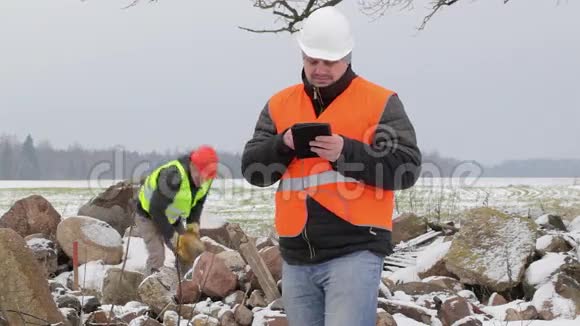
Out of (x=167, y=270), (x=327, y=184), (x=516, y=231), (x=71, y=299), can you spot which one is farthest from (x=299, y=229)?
(x=516, y=231)

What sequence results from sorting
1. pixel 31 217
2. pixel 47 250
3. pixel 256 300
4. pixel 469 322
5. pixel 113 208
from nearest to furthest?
1. pixel 469 322
2. pixel 256 300
3. pixel 47 250
4. pixel 31 217
5. pixel 113 208

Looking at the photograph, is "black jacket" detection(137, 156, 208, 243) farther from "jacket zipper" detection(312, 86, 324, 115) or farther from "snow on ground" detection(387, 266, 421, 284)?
"jacket zipper" detection(312, 86, 324, 115)

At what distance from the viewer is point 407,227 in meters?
9.59

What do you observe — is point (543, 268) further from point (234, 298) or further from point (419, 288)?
point (234, 298)

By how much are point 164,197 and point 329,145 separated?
15.0 feet

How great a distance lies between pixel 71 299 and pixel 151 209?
1.84 metres

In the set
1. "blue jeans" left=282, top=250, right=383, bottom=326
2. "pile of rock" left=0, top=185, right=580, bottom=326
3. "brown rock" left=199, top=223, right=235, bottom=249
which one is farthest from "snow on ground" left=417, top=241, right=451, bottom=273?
"blue jeans" left=282, top=250, right=383, bottom=326

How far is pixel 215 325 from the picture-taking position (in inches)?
216

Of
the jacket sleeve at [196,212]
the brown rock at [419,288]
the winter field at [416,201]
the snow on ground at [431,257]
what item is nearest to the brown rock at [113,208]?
the winter field at [416,201]

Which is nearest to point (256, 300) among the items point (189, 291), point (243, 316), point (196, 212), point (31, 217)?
point (243, 316)

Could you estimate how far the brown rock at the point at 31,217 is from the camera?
10211mm

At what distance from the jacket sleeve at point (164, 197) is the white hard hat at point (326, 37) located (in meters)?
4.20

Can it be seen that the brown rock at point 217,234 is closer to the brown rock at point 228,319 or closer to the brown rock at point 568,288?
the brown rock at point 228,319

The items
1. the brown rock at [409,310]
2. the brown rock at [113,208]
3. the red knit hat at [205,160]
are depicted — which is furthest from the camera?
the brown rock at [113,208]
